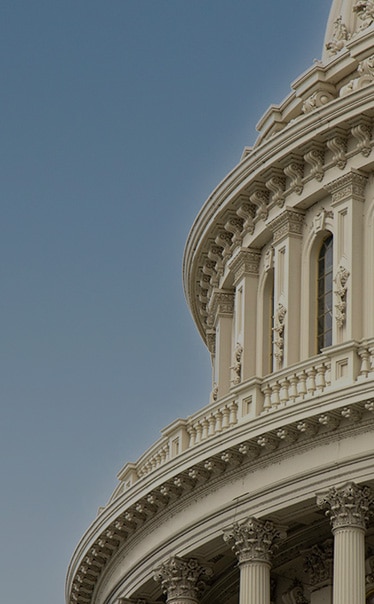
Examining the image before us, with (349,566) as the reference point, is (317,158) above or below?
above

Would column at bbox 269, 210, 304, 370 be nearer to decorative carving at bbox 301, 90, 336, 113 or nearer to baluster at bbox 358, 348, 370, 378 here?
decorative carving at bbox 301, 90, 336, 113

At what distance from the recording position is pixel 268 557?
3962 cm

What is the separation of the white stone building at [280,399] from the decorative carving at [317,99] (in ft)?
0.14

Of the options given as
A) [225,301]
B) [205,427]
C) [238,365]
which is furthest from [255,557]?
[225,301]

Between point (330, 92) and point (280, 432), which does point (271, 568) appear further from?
point (330, 92)

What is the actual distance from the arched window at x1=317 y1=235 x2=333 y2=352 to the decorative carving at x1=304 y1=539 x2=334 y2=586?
6128 millimetres

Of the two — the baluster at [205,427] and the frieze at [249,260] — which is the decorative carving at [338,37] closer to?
the frieze at [249,260]

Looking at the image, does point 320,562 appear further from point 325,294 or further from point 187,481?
point 325,294

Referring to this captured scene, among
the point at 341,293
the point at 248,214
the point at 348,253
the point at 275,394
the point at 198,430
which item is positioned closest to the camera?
the point at 275,394

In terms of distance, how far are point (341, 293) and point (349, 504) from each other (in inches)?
347

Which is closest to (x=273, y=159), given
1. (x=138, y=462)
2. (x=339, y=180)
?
(x=339, y=180)

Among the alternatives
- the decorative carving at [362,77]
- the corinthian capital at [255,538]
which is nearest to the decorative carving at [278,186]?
the decorative carving at [362,77]

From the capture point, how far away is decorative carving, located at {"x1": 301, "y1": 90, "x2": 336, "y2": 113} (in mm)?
50281

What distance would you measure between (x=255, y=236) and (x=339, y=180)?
13.6 feet
